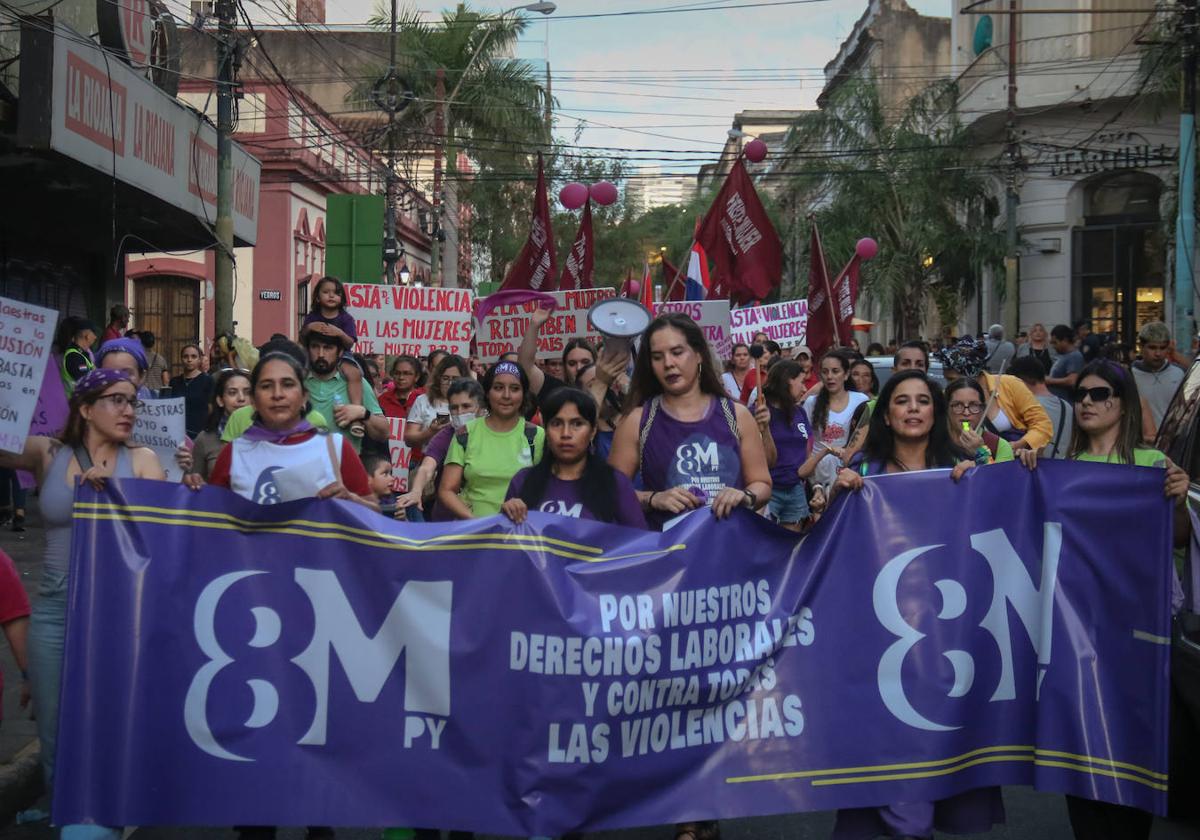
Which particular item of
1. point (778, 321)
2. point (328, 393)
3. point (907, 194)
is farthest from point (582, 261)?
point (907, 194)

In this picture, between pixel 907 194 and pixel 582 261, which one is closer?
pixel 582 261

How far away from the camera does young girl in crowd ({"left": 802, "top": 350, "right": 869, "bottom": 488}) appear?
10891mm

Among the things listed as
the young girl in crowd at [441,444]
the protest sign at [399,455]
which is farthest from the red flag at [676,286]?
the young girl in crowd at [441,444]

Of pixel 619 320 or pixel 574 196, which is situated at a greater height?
pixel 574 196

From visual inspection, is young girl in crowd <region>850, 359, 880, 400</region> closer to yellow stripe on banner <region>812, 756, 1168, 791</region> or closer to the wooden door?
yellow stripe on banner <region>812, 756, 1168, 791</region>

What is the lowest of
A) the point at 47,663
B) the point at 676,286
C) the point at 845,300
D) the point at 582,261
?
the point at 47,663

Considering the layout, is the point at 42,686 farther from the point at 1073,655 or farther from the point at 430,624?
the point at 1073,655

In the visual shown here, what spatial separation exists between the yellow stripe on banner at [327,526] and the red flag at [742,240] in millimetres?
10167

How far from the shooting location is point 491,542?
191 inches

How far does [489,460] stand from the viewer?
262 inches

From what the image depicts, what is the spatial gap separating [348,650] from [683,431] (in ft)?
5.40

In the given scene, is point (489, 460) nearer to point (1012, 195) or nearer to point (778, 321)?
point (778, 321)

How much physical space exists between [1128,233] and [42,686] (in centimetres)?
3075

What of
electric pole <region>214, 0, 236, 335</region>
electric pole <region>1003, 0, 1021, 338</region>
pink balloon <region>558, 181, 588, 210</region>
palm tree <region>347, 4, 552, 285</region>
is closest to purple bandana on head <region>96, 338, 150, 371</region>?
pink balloon <region>558, 181, 588, 210</region>
